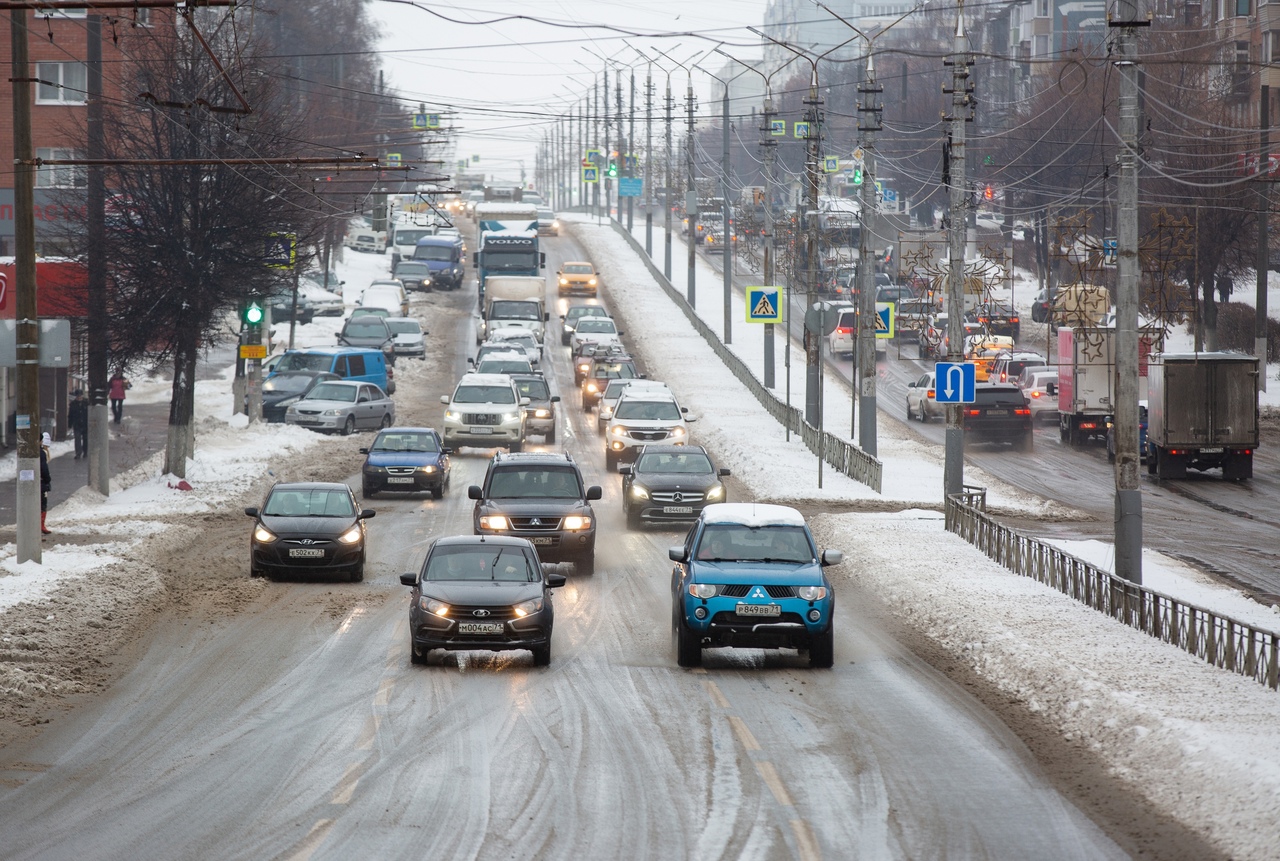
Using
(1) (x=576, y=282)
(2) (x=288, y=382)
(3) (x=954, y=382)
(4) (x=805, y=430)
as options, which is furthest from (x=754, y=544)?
(1) (x=576, y=282)

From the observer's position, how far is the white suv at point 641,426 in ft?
122

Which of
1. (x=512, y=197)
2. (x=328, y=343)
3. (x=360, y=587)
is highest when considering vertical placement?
(x=512, y=197)

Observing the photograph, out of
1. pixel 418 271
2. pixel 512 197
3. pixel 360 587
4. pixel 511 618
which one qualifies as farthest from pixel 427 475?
pixel 512 197

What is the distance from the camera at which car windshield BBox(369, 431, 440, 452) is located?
3297 centimetres

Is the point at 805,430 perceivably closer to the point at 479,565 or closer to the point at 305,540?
the point at 305,540

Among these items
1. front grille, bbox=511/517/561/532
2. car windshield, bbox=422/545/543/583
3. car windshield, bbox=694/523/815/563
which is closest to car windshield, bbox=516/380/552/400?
front grille, bbox=511/517/561/532

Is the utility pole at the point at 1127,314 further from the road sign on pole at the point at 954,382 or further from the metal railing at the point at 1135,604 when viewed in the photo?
the road sign on pole at the point at 954,382

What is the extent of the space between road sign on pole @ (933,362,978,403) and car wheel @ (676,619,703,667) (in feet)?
36.6

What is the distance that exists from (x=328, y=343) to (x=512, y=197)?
56644mm

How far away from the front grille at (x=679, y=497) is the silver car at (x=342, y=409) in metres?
17.3

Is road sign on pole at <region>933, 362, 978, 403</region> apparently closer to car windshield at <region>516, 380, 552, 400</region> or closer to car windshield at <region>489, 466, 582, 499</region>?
car windshield at <region>489, 466, 582, 499</region>

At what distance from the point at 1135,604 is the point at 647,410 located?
21.2 metres

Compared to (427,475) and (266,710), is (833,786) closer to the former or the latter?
(266,710)

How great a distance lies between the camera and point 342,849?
A: 9898 millimetres
